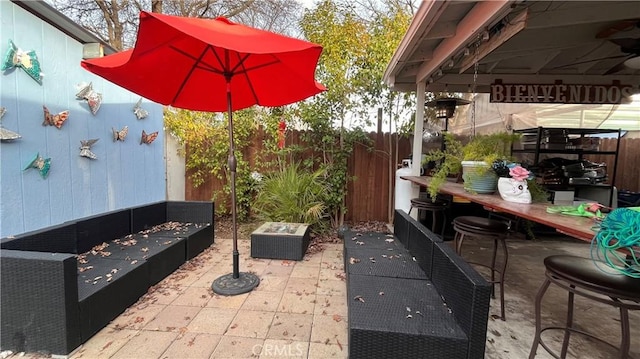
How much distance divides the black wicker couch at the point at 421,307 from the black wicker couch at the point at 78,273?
5.53 feet

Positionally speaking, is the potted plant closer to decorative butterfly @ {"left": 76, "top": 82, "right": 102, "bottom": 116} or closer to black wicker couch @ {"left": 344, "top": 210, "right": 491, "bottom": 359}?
black wicker couch @ {"left": 344, "top": 210, "right": 491, "bottom": 359}

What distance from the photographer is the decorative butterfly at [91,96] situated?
3.21 metres

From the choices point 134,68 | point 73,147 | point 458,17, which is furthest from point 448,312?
point 73,147

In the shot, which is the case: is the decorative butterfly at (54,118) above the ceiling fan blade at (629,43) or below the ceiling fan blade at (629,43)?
below

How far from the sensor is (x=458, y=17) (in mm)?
2436

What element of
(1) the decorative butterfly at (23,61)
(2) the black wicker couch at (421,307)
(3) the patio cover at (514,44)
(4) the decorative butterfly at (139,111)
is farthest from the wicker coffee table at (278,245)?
(1) the decorative butterfly at (23,61)

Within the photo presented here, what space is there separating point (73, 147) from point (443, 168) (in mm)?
3786

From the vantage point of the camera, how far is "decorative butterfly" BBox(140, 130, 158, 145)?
4.29 m

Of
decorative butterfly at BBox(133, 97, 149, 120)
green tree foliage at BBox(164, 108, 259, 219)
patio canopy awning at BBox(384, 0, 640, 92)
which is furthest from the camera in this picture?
green tree foliage at BBox(164, 108, 259, 219)

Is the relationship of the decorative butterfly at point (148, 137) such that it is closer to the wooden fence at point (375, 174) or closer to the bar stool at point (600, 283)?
the wooden fence at point (375, 174)

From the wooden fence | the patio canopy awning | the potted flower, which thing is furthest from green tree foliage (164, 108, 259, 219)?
the potted flower

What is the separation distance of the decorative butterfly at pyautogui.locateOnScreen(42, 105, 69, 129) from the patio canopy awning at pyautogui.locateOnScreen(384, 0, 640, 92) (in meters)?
3.48

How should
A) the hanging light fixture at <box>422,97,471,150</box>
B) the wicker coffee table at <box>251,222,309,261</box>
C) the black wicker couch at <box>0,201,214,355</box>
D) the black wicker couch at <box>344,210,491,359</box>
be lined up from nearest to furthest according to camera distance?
the black wicker couch at <box>344,210,491,359</box>
the black wicker couch at <box>0,201,214,355</box>
the wicker coffee table at <box>251,222,309,261</box>
the hanging light fixture at <box>422,97,471,150</box>

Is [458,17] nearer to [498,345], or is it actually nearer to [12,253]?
[498,345]
